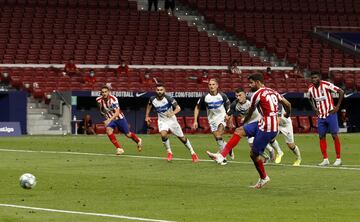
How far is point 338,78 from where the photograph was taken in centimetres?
5919

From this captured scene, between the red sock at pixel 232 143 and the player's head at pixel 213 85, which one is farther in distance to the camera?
the player's head at pixel 213 85

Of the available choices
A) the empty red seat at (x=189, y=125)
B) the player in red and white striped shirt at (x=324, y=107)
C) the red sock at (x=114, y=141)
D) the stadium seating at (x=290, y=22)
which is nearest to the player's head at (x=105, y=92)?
the red sock at (x=114, y=141)

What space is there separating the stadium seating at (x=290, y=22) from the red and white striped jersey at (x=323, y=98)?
3373 cm

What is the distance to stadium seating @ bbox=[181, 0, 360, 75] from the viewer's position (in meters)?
63.4

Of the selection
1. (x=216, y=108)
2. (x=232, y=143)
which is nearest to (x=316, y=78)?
(x=216, y=108)

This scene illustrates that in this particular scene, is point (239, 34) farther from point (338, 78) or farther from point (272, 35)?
point (338, 78)

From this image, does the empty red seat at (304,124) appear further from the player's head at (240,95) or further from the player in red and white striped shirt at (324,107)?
the player in red and white striped shirt at (324,107)

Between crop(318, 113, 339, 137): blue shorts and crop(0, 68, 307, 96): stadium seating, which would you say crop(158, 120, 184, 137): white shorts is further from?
crop(0, 68, 307, 96): stadium seating

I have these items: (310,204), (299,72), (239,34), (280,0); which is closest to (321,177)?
(310,204)

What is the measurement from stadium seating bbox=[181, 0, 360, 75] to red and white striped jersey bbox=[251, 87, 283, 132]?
40767 millimetres

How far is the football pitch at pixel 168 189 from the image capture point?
634 inches

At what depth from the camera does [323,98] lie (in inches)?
1092

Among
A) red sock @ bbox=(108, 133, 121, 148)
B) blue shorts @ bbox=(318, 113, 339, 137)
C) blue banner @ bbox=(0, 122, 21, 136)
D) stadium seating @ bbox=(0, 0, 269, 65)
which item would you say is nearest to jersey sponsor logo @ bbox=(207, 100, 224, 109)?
blue shorts @ bbox=(318, 113, 339, 137)

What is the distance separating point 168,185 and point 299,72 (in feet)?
131
